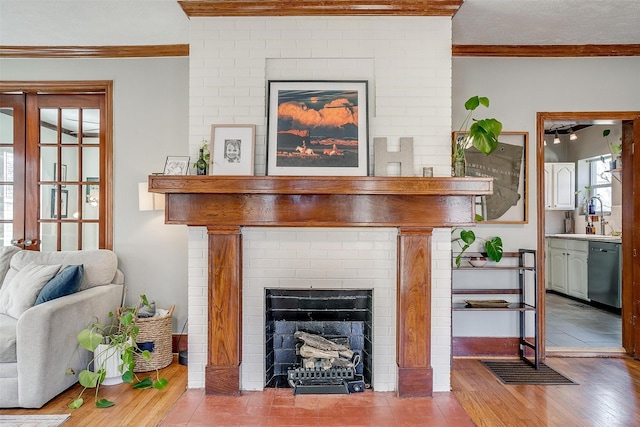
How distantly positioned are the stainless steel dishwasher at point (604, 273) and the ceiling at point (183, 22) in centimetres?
267

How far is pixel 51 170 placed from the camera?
374 cm

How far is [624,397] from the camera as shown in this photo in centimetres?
284

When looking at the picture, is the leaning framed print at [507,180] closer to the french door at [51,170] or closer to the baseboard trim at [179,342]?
the baseboard trim at [179,342]

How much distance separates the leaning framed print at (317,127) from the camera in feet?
9.27

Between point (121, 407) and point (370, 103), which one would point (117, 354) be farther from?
point (370, 103)

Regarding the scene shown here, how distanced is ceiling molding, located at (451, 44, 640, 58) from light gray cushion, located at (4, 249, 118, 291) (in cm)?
333

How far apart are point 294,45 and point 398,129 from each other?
904mm

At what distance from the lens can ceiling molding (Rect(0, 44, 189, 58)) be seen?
3.56m

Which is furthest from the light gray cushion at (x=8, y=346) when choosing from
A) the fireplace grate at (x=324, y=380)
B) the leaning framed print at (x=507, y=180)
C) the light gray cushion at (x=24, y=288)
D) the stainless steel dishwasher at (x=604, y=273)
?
the stainless steel dishwasher at (x=604, y=273)

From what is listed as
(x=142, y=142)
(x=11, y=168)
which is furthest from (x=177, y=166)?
(x=11, y=168)

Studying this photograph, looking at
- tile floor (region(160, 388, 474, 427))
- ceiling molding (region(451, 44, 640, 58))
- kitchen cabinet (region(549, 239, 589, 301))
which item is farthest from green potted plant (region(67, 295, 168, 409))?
kitchen cabinet (region(549, 239, 589, 301))

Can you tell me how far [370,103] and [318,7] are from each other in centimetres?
71

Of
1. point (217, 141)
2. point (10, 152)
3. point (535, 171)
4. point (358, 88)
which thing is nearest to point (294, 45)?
point (358, 88)

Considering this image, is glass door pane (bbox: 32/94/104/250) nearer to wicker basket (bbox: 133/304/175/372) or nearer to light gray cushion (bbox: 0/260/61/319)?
light gray cushion (bbox: 0/260/61/319)
